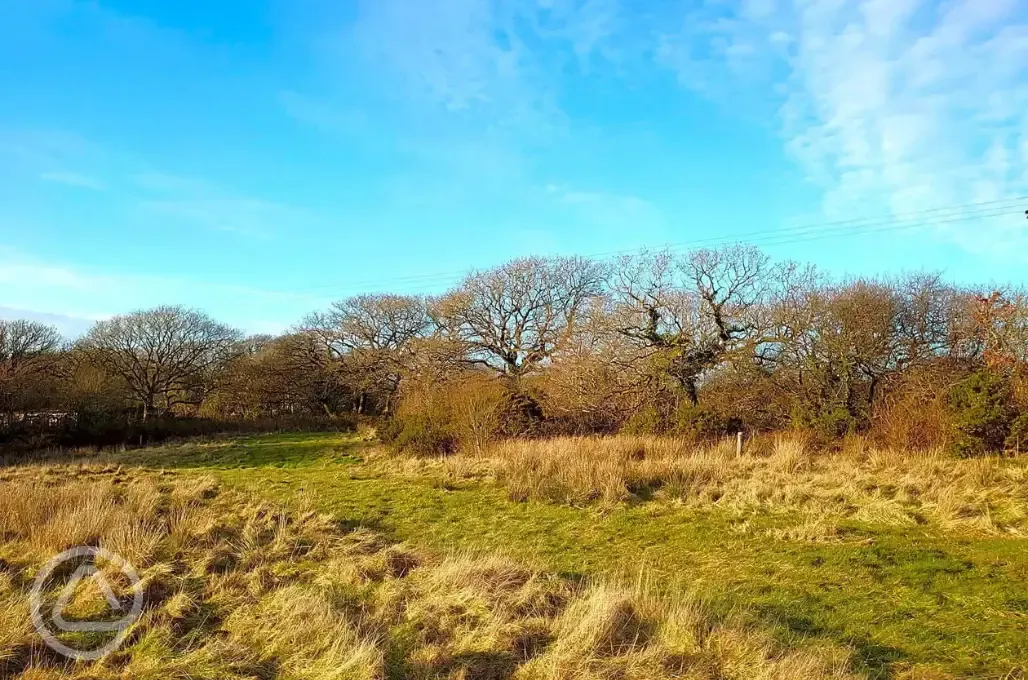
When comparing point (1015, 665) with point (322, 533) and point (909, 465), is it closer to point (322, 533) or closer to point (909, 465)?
point (322, 533)

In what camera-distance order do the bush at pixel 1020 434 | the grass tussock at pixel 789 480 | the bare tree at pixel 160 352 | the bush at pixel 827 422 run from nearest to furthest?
the grass tussock at pixel 789 480
the bush at pixel 1020 434
the bush at pixel 827 422
the bare tree at pixel 160 352

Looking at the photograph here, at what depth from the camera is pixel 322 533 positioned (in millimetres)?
7738

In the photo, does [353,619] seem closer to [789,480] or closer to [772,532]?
[772,532]

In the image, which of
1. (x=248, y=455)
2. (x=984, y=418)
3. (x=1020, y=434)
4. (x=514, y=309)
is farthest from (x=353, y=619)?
(x=514, y=309)

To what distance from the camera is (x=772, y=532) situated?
8.32m

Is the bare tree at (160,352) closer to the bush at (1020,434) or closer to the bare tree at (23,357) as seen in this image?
the bare tree at (23,357)

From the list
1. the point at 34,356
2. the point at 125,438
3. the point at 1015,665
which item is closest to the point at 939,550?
the point at 1015,665

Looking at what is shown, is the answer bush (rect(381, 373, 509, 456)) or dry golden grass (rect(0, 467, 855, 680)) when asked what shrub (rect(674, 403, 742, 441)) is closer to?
bush (rect(381, 373, 509, 456))

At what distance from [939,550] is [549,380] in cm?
1508

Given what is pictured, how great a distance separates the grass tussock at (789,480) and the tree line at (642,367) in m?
1.89

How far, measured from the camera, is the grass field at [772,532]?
4.96 m

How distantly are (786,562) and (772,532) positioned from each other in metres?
1.33

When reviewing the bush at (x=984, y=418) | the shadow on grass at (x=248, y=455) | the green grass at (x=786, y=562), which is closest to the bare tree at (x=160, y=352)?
the shadow on grass at (x=248, y=455)

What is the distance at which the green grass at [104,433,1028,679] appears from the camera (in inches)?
188
